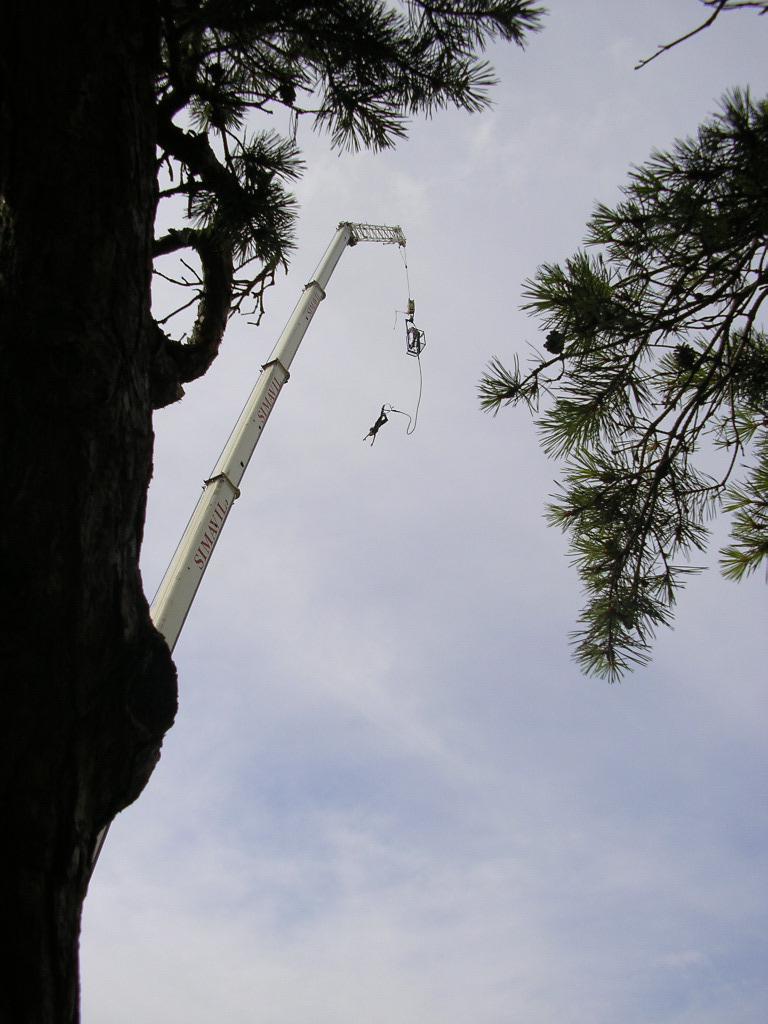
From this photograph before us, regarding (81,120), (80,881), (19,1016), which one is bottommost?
(19,1016)

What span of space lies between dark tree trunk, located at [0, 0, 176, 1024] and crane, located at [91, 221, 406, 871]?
10.8 ft

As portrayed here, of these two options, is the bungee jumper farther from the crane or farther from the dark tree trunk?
the dark tree trunk

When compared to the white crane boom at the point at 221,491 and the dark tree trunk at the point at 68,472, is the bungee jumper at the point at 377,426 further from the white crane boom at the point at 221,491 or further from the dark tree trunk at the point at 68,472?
the dark tree trunk at the point at 68,472

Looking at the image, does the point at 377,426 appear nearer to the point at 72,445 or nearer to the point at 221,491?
the point at 221,491

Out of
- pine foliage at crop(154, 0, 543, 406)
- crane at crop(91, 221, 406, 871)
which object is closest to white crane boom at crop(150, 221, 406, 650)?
crane at crop(91, 221, 406, 871)

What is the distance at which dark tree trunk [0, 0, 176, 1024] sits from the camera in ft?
3.68

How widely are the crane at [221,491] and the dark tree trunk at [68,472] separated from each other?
330 cm

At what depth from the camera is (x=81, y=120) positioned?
1532 millimetres

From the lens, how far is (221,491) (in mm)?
7121

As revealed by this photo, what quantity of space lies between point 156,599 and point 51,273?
5151mm

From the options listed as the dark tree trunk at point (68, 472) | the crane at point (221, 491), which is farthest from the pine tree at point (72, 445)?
the crane at point (221, 491)

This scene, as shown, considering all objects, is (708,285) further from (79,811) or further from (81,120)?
(79,811)

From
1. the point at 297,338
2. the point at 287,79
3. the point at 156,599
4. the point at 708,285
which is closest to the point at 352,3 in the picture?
the point at 287,79

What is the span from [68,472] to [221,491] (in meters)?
5.92
